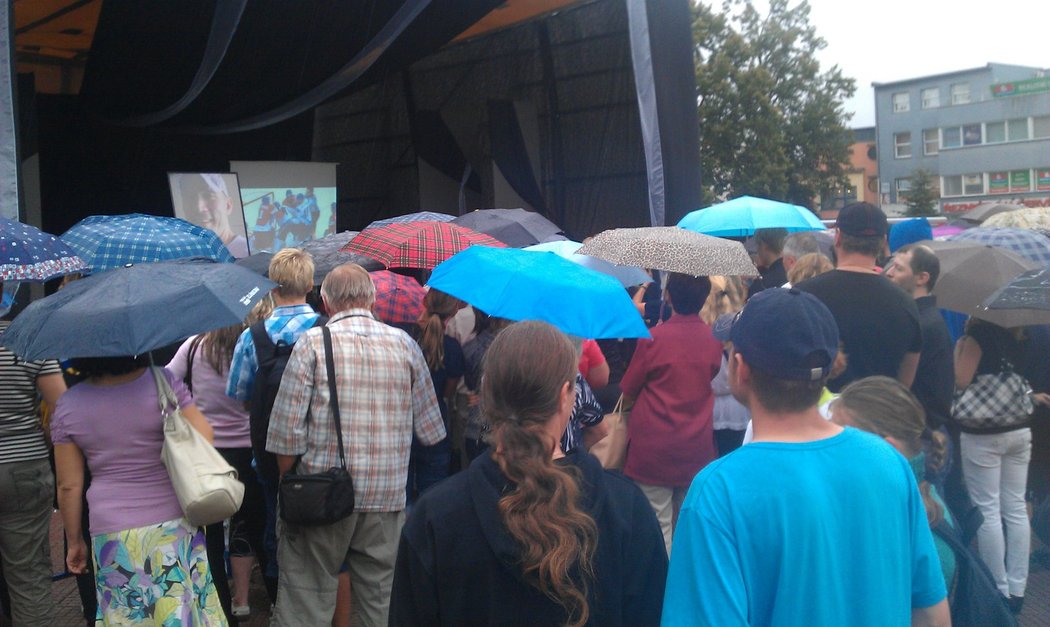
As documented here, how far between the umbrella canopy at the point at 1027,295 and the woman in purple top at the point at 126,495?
2.94 meters

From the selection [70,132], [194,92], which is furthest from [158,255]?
[70,132]

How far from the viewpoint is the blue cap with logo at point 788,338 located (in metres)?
1.80

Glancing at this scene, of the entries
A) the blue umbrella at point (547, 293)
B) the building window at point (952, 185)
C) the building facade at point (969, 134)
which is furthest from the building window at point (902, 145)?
the blue umbrella at point (547, 293)

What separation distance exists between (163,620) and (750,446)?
7.38 ft

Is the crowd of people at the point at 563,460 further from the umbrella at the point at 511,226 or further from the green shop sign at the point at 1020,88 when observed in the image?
the green shop sign at the point at 1020,88

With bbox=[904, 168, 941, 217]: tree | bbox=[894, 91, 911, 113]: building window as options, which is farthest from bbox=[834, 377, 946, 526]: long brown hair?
bbox=[894, 91, 911, 113]: building window

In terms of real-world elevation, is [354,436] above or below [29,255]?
below

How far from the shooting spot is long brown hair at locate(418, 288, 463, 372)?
4.48 metres

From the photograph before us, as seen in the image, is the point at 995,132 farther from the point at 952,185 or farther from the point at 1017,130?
the point at 952,185

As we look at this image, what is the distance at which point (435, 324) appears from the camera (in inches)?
177

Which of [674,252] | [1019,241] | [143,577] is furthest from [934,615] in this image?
[1019,241]

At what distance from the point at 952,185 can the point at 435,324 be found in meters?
64.5

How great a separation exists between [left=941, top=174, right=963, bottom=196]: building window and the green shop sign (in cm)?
556

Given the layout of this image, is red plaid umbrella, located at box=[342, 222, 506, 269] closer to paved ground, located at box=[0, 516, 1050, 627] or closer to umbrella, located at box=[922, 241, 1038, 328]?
paved ground, located at box=[0, 516, 1050, 627]
